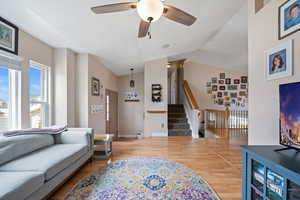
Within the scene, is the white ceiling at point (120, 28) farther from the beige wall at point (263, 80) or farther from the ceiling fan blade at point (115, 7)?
the beige wall at point (263, 80)

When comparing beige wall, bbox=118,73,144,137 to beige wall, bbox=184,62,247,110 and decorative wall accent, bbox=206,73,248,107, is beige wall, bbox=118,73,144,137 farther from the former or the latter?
decorative wall accent, bbox=206,73,248,107

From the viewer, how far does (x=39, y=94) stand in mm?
3270

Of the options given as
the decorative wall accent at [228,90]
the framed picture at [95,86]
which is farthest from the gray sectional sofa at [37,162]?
the decorative wall accent at [228,90]

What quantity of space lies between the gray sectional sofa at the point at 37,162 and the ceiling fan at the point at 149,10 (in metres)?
1.85

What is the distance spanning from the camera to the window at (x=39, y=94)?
3.04 m

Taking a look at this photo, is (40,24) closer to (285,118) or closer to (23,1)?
(23,1)

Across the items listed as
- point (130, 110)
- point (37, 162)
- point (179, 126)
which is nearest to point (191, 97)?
point (179, 126)

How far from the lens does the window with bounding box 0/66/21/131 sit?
2.45 metres

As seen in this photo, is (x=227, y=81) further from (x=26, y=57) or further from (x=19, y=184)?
(x=19, y=184)

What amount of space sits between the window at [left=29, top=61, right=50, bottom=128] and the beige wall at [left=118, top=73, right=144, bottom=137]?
3937 mm

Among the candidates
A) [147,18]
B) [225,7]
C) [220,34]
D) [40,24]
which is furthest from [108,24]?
[220,34]

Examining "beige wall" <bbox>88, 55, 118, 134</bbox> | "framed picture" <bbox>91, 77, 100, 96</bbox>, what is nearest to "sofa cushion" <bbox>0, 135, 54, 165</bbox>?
"beige wall" <bbox>88, 55, 118, 134</bbox>

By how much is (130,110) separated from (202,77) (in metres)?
3.71

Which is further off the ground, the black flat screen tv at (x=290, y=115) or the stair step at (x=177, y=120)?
the black flat screen tv at (x=290, y=115)
